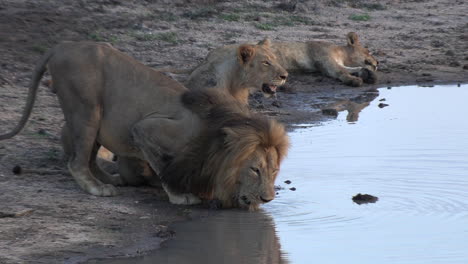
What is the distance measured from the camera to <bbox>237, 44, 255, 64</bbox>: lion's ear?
8664 millimetres

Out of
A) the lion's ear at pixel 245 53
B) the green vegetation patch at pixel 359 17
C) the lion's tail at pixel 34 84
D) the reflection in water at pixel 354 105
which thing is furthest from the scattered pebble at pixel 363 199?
the green vegetation patch at pixel 359 17

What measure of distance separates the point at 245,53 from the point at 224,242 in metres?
3.01

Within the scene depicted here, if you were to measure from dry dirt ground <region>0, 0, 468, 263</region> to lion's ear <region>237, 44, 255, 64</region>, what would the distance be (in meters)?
1.13

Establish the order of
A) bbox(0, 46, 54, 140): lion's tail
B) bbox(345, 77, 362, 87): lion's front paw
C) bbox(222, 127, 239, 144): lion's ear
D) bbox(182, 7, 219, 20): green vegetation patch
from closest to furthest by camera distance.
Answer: bbox(222, 127, 239, 144): lion's ear
bbox(0, 46, 54, 140): lion's tail
bbox(345, 77, 362, 87): lion's front paw
bbox(182, 7, 219, 20): green vegetation patch

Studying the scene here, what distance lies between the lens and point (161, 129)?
21.4 feet

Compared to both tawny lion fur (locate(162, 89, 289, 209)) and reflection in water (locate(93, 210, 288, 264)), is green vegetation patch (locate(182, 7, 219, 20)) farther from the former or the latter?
reflection in water (locate(93, 210, 288, 264))

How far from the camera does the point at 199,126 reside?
650 cm

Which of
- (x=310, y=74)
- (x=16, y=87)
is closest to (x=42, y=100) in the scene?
(x=16, y=87)

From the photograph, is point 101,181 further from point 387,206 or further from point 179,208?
point 387,206

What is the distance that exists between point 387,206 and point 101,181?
1718 mm

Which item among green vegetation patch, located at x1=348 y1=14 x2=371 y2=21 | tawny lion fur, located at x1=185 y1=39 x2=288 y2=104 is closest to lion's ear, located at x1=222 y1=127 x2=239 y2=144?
tawny lion fur, located at x1=185 y1=39 x2=288 y2=104

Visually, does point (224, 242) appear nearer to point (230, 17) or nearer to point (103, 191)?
point (103, 191)

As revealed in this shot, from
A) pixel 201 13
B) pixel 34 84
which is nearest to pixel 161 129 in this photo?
pixel 34 84

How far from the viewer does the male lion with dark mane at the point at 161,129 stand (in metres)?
6.36
